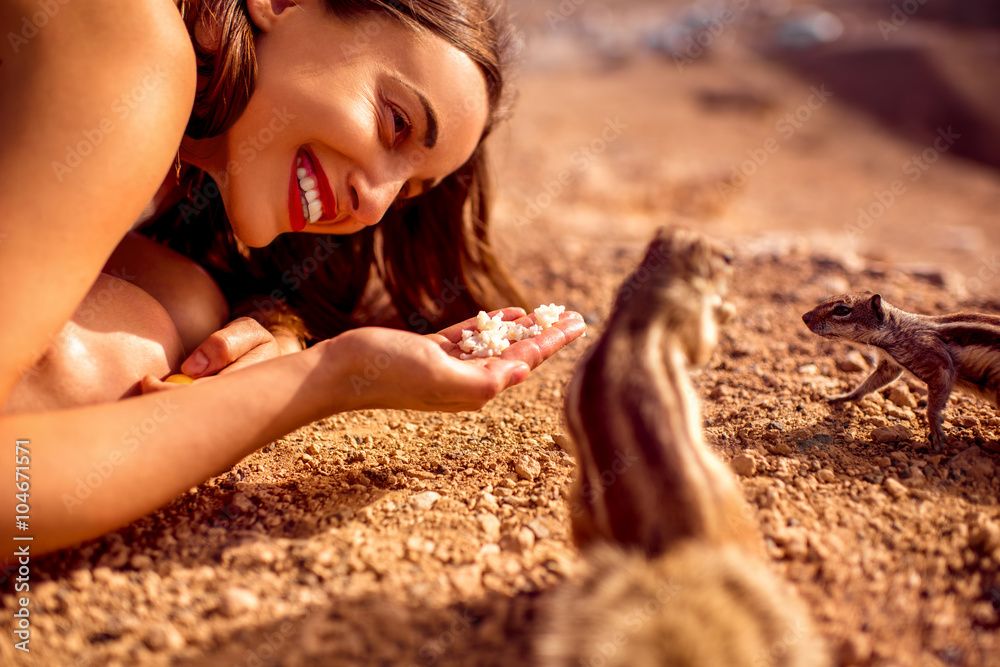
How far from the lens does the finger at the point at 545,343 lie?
7.41 ft

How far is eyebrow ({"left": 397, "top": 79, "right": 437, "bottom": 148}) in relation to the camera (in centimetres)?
240

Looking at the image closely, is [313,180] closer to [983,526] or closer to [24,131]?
[24,131]

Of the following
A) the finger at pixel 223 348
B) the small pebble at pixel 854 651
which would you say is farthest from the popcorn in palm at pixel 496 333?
the small pebble at pixel 854 651

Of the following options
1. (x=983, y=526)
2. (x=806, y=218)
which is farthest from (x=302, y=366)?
(x=806, y=218)

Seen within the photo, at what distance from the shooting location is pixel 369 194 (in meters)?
2.46

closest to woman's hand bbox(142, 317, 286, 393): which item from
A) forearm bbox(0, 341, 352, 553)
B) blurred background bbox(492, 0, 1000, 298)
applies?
forearm bbox(0, 341, 352, 553)

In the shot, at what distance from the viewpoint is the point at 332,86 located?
230 centimetres

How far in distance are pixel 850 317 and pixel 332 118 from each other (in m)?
1.95

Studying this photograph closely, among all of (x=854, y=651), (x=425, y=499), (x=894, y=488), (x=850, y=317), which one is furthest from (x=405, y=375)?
(x=850, y=317)

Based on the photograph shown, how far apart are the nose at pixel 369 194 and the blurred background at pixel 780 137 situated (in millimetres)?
1391

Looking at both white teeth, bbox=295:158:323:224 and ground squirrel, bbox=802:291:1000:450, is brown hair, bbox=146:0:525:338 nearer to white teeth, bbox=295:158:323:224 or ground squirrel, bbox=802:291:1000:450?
white teeth, bbox=295:158:323:224

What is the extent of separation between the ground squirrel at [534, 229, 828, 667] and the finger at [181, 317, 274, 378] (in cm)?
149

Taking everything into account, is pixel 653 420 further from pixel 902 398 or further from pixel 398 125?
pixel 902 398

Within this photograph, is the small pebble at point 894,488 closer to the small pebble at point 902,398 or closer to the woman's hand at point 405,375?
the small pebble at point 902,398
